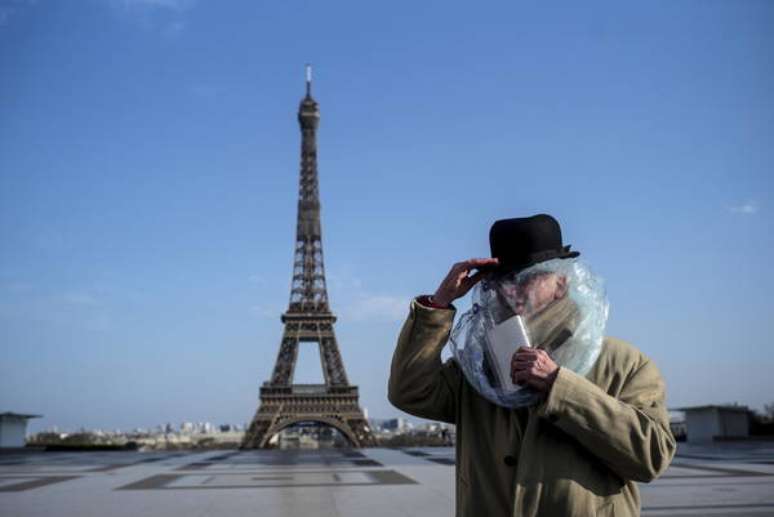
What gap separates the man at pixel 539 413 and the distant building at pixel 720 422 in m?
26.4

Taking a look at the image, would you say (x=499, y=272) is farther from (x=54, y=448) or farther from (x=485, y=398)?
(x=54, y=448)

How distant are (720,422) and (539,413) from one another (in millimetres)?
27269

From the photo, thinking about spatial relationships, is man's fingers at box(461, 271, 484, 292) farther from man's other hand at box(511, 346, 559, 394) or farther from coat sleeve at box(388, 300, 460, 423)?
man's other hand at box(511, 346, 559, 394)

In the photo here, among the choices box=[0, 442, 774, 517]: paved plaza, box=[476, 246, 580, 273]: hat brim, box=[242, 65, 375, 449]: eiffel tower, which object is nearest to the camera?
box=[476, 246, 580, 273]: hat brim

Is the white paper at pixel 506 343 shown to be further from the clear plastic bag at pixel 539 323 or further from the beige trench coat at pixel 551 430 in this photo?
the beige trench coat at pixel 551 430

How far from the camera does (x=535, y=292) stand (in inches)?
68.7

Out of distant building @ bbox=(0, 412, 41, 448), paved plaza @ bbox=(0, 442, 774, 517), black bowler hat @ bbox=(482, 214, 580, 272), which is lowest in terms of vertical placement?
paved plaza @ bbox=(0, 442, 774, 517)

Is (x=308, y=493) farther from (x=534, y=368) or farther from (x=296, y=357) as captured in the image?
(x=296, y=357)

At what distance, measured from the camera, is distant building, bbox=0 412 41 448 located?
2847 cm

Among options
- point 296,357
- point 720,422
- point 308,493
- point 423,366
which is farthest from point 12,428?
point 423,366

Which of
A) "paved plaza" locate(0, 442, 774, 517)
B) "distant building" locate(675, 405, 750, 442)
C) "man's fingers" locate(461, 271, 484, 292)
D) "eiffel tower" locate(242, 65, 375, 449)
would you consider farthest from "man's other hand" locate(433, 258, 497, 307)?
"eiffel tower" locate(242, 65, 375, 449)

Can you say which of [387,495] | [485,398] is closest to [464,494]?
[485,398]

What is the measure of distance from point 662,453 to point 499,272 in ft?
1.83

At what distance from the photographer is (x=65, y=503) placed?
7.89 meters
